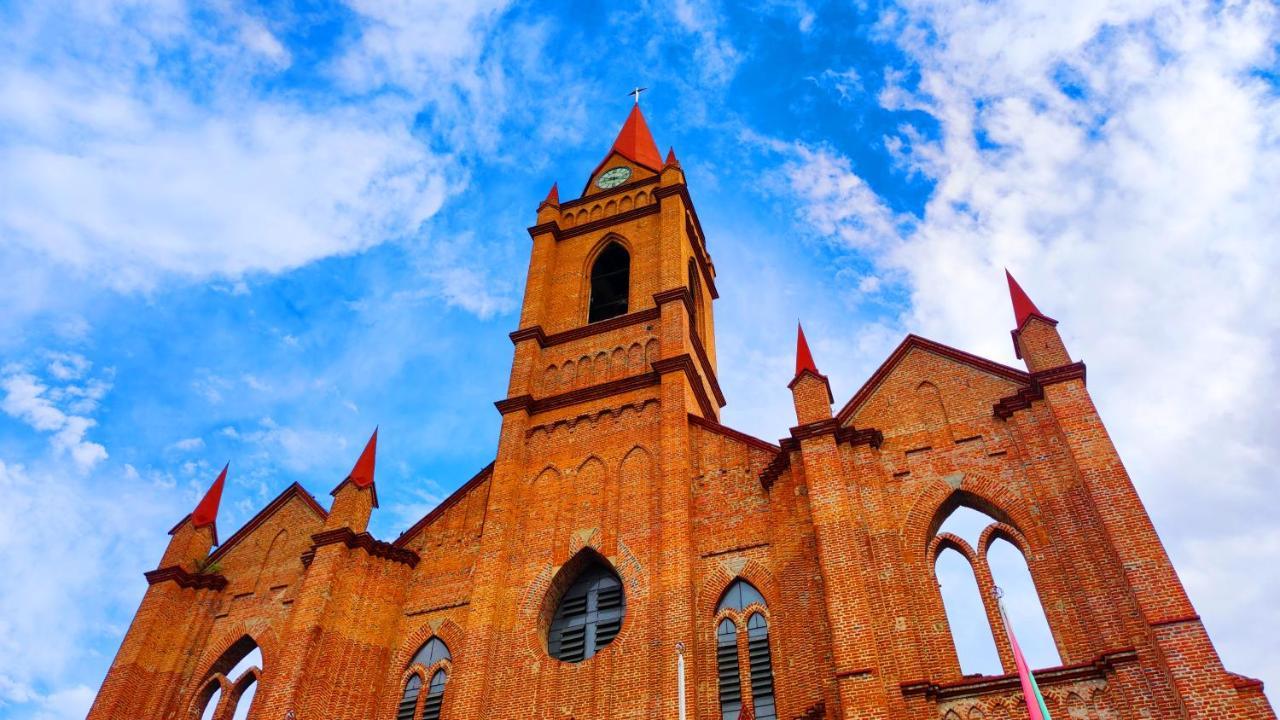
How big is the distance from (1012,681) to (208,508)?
20.5 meters

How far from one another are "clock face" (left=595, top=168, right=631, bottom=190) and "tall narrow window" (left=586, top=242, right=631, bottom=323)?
3.97 meters

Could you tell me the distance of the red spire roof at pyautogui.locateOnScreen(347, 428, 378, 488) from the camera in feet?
76.0

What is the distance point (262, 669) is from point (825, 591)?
1292cm

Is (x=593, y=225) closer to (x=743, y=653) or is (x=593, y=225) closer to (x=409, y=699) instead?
(x=409, y=699)

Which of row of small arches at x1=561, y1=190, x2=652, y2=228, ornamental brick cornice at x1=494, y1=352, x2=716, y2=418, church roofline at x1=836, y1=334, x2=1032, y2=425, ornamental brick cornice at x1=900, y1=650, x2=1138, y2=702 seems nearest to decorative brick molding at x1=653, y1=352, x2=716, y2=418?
ornamental brick cornice at x1=494, y1=352, x2=716, y2=418

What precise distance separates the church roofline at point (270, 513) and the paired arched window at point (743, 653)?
11412mm

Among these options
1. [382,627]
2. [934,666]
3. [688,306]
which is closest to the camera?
[934,666]

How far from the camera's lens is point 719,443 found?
21.2 m

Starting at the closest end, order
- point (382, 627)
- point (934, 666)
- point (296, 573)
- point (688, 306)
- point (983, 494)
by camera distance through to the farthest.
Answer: point (934, 666) → point (983, 494) → point (382, 627) → point (296, 573) → point (688, 306)

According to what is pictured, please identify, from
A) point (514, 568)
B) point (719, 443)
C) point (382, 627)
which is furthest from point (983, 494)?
point (382, 627)

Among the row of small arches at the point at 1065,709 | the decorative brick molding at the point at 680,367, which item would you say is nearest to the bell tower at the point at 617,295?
the decorative brick molding at the point at 680,367

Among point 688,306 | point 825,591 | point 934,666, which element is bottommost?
point 934,666

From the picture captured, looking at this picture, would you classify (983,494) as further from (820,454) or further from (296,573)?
(296,573)

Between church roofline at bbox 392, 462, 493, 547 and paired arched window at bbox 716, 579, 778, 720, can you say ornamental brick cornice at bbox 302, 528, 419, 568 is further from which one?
paired arched window at bbox 716, 579, 778, 720
